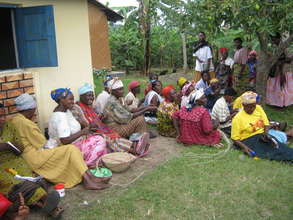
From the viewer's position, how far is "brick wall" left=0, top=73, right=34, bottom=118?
Answer: 16.2ft

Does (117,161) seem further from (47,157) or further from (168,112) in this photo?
(168,112)

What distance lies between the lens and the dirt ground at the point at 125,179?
3756mm

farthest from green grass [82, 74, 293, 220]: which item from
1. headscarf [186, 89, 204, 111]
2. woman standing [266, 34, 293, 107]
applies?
woman standing [266, 34, 293, 107]

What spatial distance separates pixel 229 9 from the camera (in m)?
5.58

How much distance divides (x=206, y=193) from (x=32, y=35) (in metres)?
3.52

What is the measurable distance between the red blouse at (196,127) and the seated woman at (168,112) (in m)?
0.33

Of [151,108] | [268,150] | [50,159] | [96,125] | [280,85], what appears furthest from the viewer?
[280,85]

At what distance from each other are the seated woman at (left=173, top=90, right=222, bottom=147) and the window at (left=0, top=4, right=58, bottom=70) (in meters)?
2.23

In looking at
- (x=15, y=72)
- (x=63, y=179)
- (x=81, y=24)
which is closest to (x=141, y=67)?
(x=81, y=24)

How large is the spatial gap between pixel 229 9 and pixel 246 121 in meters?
1.90

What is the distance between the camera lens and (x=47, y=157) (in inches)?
157

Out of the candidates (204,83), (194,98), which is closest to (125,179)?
(194,98)

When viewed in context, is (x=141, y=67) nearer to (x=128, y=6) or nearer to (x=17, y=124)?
(x=128, y=6)

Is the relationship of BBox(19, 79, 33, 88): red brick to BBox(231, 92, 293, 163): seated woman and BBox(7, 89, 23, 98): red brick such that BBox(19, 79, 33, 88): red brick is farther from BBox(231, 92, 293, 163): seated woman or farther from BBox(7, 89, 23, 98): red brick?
BBox(231, 92, 293, 163): seated woman
